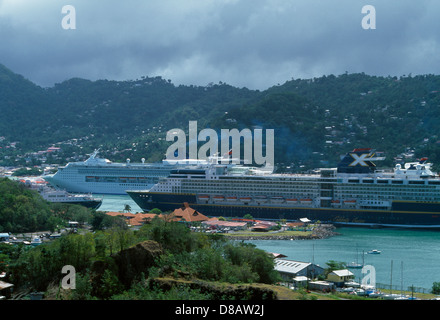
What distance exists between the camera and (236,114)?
3834 inches

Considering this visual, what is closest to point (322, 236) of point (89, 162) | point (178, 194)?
point (178, 194)

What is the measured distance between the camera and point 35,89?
544ft

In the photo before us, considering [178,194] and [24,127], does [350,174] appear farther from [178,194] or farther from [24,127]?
[24,127]

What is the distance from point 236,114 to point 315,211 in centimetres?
5258

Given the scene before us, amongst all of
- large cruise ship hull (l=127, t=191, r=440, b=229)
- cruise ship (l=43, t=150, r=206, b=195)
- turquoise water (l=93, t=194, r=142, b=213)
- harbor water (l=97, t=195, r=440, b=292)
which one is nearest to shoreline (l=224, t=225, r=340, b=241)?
harbor water (l=97, t=195, r=440, b=292)

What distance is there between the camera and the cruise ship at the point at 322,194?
4378 cm

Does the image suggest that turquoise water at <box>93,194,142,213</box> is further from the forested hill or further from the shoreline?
the forested hill

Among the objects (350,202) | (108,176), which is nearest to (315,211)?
(350,202)

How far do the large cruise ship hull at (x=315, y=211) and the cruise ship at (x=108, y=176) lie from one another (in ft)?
65.8

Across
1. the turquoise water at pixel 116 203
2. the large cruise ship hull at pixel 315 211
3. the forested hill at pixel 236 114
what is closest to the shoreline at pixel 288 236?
the large cruise ship hull at pixel 315 211

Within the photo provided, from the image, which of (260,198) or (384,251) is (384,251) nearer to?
(384,251)

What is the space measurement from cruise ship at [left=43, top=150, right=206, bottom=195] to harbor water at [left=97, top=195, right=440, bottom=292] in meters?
33.0

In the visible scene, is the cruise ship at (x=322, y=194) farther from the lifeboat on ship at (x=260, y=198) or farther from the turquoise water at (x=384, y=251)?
the turquoise water at (x=384, y=251)
